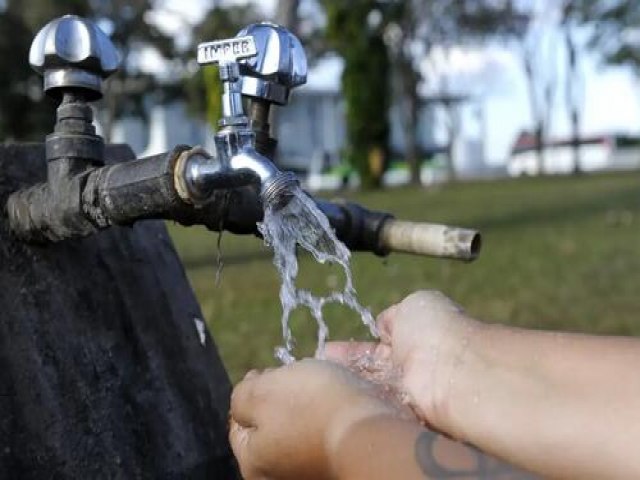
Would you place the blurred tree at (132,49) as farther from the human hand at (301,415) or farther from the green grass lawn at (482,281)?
the human hand at (301,415)

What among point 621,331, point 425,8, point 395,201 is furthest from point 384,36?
point 621,331

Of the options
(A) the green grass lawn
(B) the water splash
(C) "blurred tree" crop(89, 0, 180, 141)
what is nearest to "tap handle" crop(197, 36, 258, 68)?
(B) the water splash

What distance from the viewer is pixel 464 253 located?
1490mm

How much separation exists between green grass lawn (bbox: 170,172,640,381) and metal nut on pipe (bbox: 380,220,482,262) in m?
0.38

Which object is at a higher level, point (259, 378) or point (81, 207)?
point (81, 207)

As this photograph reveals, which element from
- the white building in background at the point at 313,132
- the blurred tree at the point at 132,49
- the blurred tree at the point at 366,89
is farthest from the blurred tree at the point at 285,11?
the white building in background at the point at 313,132

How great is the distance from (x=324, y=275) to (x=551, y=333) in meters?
5.56

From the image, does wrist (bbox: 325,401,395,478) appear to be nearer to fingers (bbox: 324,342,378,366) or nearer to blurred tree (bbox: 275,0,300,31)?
fingers (bbox: 324,342,378,366)

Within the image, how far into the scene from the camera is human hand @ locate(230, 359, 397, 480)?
931 mm

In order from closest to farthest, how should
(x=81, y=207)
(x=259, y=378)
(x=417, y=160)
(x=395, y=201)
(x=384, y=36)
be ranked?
1. (x=259, y=378)
2. (x=81, y=207)
3. (x=395, y=201)
4. (x=384, y=36)
5. (x=417, y=160)

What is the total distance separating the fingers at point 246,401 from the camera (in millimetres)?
997

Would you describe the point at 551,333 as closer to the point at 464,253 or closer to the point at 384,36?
the point at 464,253

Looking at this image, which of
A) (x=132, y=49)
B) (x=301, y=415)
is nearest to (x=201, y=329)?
(x=301, y=415)

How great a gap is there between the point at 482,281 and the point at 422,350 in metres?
5.26
